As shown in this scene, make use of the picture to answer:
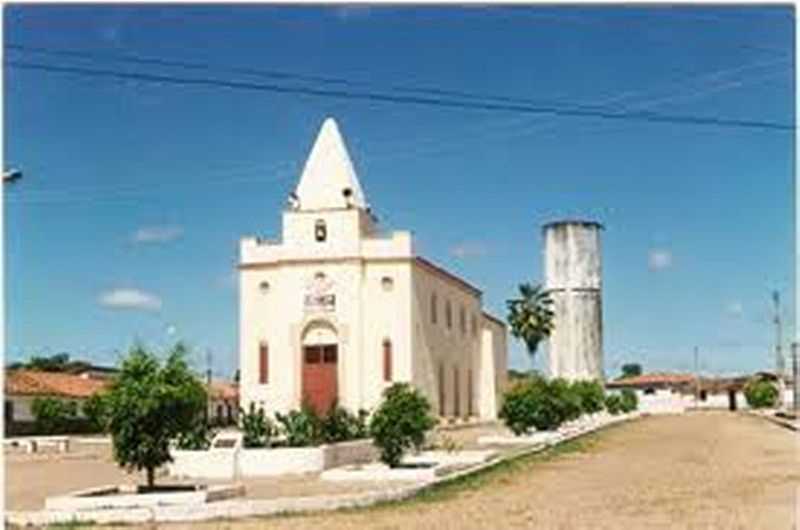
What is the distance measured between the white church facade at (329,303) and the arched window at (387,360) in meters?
0.04

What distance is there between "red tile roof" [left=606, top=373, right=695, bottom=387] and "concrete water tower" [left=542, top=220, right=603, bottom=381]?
115 feet

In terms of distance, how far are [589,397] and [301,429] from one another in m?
43.8

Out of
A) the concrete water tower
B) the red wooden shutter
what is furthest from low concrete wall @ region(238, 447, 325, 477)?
the concrete water tower

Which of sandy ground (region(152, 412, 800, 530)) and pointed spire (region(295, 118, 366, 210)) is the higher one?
pointed spire (region(295, 118, 366, 210))

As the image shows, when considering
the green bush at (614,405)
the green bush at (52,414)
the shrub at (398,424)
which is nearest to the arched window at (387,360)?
the green bush at (52,414)

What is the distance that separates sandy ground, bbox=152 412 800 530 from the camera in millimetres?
14836

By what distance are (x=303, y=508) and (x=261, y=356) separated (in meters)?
38.4

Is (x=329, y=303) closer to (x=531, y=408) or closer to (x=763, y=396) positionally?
Result: (x=531, y=408)

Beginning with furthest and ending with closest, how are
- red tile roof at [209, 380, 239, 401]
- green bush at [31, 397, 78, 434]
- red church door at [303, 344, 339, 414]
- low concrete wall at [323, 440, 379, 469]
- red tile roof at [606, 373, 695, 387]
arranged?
1. red tile roof at [606, 373, 695, 387]
2. red tile roof at [209, 380, 239, 401]
3. red church door at [303, 344, 339, 414]
4. green bush at [31, 397, 78, 434]
5. low concrete wall at [323, 440, 379, 469]

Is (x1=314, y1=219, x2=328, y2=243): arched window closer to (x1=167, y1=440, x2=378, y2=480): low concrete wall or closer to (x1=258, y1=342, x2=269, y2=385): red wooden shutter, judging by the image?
(x1=258, y1=342, x2=269, y2=385): red wooden shutter

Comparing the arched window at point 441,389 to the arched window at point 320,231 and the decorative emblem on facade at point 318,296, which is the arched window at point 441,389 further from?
the arched window at point 320,231

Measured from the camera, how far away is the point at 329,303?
5431cm

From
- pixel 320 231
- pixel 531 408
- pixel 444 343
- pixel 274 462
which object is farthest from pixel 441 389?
pixel 274 462

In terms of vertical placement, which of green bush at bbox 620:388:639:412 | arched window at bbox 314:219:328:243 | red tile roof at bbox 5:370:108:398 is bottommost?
green bush at bbox 620:388:639:412
